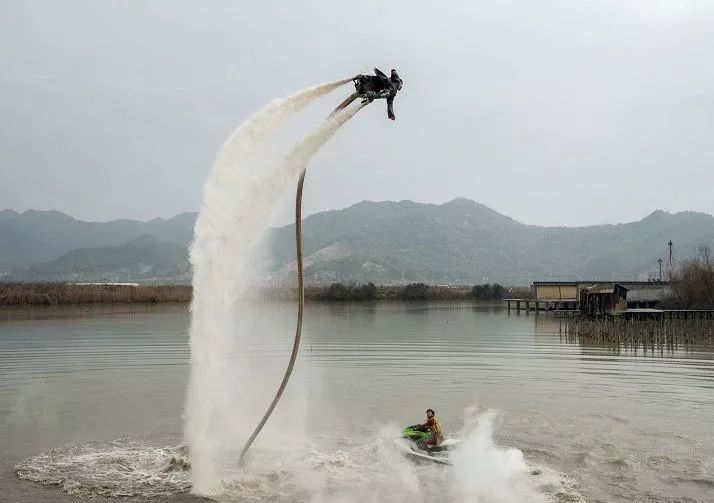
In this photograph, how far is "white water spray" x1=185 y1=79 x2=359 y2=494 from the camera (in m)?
17.8

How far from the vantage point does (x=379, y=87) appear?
54.2 ft

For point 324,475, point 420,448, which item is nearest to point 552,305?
point 420,448

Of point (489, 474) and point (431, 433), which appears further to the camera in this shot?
point (431, 433)

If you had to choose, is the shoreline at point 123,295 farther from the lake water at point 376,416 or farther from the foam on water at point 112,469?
the foam on water at point 112,469

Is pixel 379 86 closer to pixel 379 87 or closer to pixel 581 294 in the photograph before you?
pixel 379 87

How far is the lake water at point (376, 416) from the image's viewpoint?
61.0 ft

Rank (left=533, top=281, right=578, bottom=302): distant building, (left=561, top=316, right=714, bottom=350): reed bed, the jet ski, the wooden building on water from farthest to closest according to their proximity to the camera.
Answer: (left=533, top=281, right=578, bottom=302): distant building → the wooden building on water → (left=561, top=316, right=714, bottom=350): reed bed → the jet ski

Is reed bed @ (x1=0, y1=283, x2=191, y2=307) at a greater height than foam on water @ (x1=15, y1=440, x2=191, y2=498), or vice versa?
reed bed @ (x1=0, y1=283, x2=191, y2=307)

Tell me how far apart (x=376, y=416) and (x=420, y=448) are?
6670mm

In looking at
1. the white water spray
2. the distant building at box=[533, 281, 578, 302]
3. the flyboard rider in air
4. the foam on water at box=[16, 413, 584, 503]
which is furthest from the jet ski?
the distant building at box=[533, 281, 578, 302]

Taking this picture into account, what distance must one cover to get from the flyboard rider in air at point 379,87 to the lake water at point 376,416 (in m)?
9.72

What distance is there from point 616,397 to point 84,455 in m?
22.6

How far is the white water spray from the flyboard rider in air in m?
0.81

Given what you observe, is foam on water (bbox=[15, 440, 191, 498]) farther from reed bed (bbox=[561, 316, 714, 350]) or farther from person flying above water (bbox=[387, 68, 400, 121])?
reed bed (bbox=[561, 316, 714, 350])
